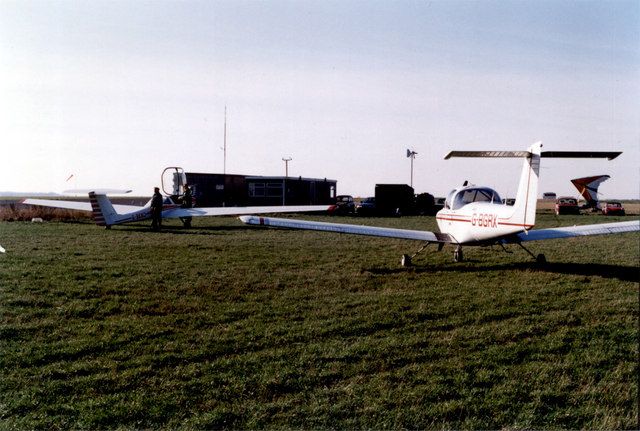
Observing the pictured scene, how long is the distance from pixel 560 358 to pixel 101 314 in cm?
591

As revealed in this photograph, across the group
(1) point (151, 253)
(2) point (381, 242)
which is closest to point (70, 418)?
(1) point (151, 253)

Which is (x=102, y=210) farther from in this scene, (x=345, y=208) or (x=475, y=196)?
(x=345, y=208)

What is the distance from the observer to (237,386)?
15.1 feet

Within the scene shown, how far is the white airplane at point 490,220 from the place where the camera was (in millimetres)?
9609

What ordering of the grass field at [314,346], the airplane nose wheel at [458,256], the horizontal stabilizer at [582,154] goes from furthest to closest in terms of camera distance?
1. the airplane nose wheel at [458,256]
2. the horizontal stabilizer at [582,154]
3. the grass field at [314,346]

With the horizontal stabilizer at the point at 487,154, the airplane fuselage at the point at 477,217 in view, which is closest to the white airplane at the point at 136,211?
the airplane fuselage at the point at 477,217

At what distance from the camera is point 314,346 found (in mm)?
5691

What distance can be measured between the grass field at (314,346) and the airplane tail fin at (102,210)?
10.1 m

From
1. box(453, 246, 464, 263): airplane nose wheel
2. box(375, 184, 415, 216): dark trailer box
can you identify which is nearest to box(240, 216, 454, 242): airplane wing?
box(453, 246, 464, 263): airplane nose wheel

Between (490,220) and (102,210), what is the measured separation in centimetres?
1659

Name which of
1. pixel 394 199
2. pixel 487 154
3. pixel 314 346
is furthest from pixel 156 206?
pixel 394 199

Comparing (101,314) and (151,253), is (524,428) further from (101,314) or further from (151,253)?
(151,253)

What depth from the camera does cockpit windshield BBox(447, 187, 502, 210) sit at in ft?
39.9

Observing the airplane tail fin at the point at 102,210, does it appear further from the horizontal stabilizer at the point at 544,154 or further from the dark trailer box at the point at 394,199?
the dark trailer box at the point at 394,199
